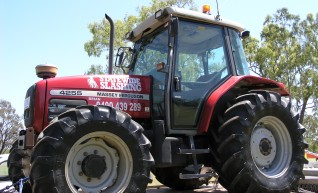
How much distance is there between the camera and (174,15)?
575cm

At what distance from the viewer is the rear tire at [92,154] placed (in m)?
4.16

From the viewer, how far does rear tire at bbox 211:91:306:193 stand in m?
5.34

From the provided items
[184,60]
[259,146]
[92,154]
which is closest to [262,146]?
[259,146]

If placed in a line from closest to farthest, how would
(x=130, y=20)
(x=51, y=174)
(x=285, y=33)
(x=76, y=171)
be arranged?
1. (x=51, y=174)
2. (x=76, y=171)
3. (x=130, y=20)
4. (x=285, y=33)

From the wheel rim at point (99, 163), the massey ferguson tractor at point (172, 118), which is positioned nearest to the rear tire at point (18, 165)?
the massey ferguson tractor at point (172, 118)

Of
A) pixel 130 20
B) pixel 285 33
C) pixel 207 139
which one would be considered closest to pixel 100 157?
pixel 207 139

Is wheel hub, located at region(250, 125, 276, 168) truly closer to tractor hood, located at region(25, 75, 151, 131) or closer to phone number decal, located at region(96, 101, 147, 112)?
tractor hood, located at region(25, 75, 151, 131)

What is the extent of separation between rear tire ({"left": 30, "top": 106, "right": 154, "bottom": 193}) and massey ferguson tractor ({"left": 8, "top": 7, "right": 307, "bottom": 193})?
0.01m

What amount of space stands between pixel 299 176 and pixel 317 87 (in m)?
18.8

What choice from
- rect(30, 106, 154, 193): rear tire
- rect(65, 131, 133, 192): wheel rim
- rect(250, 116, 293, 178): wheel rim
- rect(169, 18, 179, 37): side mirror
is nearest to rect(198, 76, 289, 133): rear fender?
rect(250, 116, 293, 178): wheel rim

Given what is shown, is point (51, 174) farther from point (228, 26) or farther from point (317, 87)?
point (317, 87)

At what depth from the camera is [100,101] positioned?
17.4 ft

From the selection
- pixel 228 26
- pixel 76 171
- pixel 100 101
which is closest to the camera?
pixel 76 171

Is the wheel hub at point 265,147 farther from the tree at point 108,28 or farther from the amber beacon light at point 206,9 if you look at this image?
the tree at point 108,28
